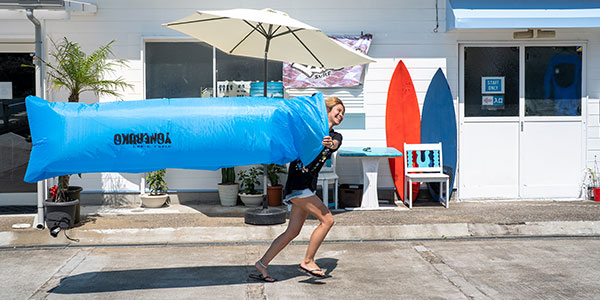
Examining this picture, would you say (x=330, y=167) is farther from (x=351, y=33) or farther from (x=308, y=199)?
(x=308, y=199)

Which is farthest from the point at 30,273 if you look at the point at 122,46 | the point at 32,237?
the point at 122,46

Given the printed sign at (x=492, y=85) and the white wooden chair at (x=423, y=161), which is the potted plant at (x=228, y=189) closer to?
the white wooden chair at (x=423, y=161)

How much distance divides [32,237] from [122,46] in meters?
3.13

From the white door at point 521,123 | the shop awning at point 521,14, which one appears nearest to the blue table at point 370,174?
the white door at point 521,123

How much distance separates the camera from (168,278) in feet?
18.6

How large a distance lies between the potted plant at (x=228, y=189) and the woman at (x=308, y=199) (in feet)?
11.5

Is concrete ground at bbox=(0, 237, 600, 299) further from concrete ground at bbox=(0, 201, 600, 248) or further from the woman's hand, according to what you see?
the woman's hand

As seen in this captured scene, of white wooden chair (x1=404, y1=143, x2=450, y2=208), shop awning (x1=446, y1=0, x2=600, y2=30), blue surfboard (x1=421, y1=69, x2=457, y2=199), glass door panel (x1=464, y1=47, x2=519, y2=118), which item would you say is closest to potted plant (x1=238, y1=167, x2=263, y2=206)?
white wooden chair (x1=404, y1=143, x2=450, y2=208)

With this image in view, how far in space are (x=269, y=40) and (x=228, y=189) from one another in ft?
7.89

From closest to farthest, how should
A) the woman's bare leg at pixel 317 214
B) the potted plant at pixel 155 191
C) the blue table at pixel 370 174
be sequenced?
the woman's bare leg at pixel 317 214 < the blue table at pixel 370 174 < the potted plant at pixel 155 191

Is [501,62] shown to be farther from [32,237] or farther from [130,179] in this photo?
[32,237]

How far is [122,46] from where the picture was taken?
9.03m

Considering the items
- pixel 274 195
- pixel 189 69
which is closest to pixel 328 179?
pixel 274 195

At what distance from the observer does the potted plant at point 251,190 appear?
350 inches
